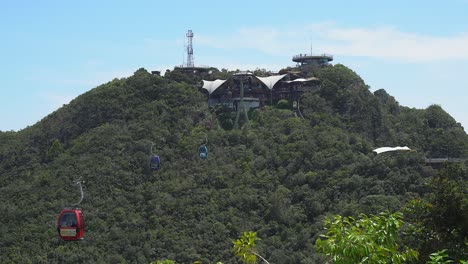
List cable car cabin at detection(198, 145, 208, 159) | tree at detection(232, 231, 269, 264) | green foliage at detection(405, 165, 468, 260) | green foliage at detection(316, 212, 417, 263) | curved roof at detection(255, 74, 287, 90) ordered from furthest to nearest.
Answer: curved roof at detection(255, 74, 287, 90), cable car cabin at detection(198, 145, 208, 159), green foliage at detection(405, 165, 468, 260), tree at detection(232, 231, 269, 264), green foliage at detection(316, 212, 417, 263)

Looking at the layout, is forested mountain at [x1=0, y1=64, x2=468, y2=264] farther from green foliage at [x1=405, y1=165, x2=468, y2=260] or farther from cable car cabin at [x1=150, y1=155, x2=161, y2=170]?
green foliage at [x1=405, y1=165, x2=468, y2=260]

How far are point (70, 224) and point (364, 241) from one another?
2106cm

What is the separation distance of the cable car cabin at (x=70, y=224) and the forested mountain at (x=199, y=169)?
17.7m

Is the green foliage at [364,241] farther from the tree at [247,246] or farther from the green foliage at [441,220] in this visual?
the green foliage at [441,220]

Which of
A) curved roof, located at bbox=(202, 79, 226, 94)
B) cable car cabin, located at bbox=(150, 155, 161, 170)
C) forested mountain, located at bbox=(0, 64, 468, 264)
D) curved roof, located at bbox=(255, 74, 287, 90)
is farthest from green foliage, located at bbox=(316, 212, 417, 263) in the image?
curved roof, located at bbox=(255, 74, 287, 90)

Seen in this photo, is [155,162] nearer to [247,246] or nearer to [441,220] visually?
[441,220]

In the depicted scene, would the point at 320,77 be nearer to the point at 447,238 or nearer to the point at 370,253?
the point at 447,238

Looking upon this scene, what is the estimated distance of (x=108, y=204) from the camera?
5684cm

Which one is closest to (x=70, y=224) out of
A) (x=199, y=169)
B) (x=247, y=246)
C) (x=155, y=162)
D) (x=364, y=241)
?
(x=247, y=246)

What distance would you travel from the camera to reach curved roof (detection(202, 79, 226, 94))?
65.9 meters

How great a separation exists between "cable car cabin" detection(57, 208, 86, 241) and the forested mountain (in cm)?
1766

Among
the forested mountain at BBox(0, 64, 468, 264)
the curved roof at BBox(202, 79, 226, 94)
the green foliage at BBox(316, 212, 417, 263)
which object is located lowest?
the forested mountain at BBox(0, 64, 468, 264)

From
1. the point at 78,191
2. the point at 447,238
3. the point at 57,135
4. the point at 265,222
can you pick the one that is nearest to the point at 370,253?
the point at 447,238

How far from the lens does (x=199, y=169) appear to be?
194 ft
